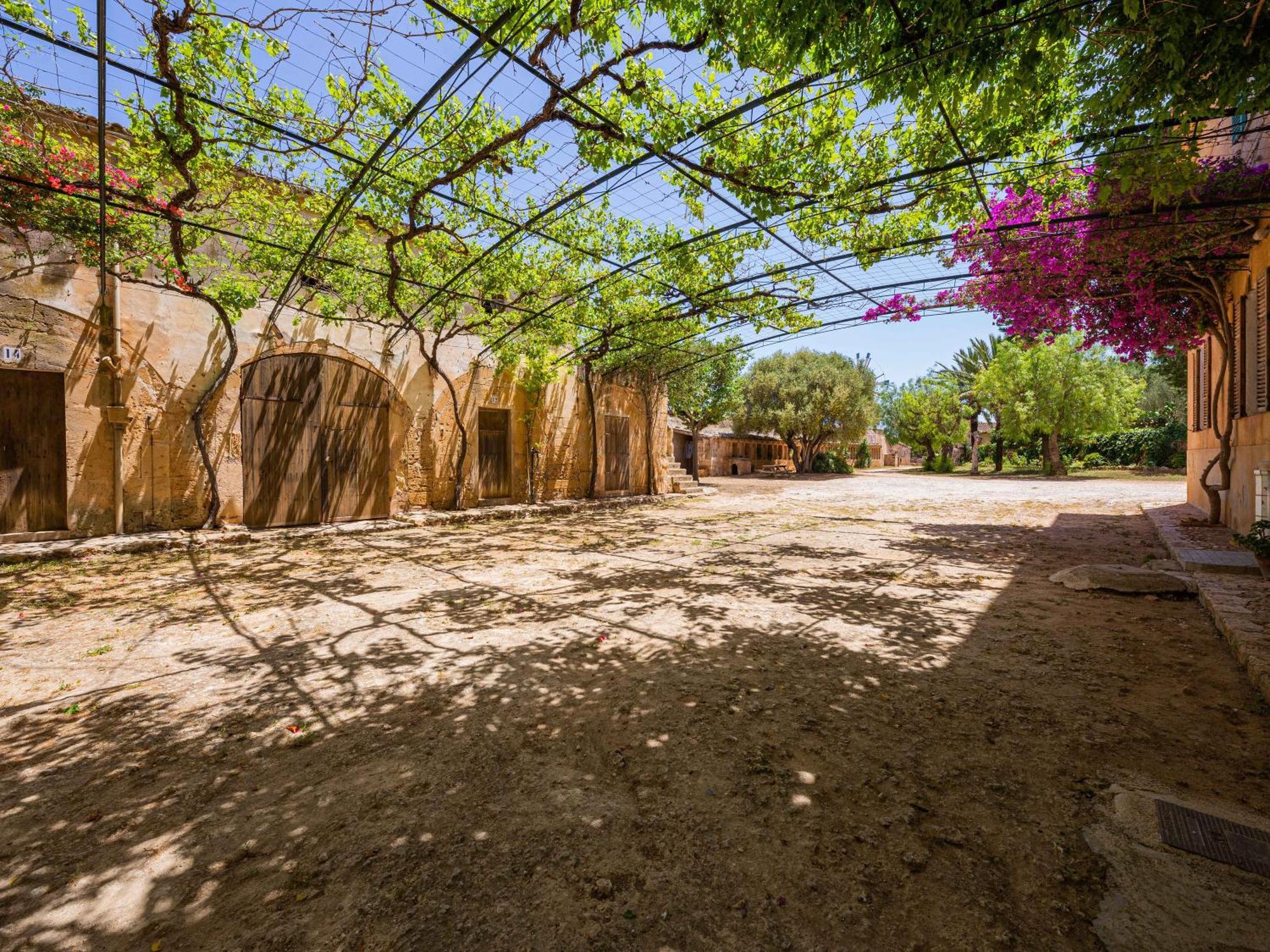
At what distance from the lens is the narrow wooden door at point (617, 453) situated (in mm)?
15906

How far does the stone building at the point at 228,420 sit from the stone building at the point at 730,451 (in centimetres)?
1839

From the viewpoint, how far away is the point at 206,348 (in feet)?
28.8

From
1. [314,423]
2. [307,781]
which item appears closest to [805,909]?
[307,781]

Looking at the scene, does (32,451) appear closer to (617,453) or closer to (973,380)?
(617,453)

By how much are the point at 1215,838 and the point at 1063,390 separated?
30374 mm

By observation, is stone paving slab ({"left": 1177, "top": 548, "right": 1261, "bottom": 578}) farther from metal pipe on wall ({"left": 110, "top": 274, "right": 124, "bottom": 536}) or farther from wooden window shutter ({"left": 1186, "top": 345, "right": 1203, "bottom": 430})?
metal pipe on wall ({"left": 110, "top": 274, "right": 124, "bottom": 536})

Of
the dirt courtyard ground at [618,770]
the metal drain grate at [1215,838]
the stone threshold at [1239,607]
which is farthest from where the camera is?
the stone threshold at [1239,607]

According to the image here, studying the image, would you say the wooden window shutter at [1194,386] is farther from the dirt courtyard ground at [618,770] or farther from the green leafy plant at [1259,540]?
the dirt courtyard ground at [618,770]

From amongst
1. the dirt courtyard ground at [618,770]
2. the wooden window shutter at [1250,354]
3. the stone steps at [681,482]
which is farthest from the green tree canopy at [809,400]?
the dirt courtyard ground at [618,770]

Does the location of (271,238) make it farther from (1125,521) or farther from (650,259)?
(1125,521)

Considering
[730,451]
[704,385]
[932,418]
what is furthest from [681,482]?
[932,418]

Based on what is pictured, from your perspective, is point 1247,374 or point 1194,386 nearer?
point 1247,374

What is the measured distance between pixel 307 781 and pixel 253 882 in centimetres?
60

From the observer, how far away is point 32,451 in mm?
7496
